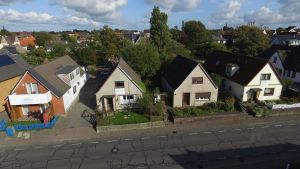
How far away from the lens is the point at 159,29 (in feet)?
193

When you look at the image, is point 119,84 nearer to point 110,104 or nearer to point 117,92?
point 117,92

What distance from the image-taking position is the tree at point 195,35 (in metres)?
76.8

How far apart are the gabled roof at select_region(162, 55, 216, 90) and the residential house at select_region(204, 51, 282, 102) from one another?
324 inches

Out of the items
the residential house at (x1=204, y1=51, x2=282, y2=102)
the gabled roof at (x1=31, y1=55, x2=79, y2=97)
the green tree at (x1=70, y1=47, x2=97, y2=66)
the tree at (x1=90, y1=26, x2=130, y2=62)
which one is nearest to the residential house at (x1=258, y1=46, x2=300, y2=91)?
the residential house at (x1=204, y1=51, x2=282, y2=102)

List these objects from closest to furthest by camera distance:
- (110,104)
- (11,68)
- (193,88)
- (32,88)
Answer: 1. (32,88)
2. (193,88)
3. (110,104)
4. (11,68)

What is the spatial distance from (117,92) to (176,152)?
13.7 meters

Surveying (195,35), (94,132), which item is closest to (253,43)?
(195,35)

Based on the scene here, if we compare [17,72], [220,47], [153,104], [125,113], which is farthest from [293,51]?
[17,72]

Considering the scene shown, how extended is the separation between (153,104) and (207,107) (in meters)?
8.44

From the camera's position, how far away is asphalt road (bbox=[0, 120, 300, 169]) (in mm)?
20438

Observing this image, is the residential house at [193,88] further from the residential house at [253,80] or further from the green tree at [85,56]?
the green tree at [85,56]

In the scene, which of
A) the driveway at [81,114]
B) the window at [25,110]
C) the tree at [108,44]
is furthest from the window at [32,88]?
the tree at [108,44]

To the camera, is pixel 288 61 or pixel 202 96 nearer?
pixel 202 96

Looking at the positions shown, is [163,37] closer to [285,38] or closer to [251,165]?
[251,165]
